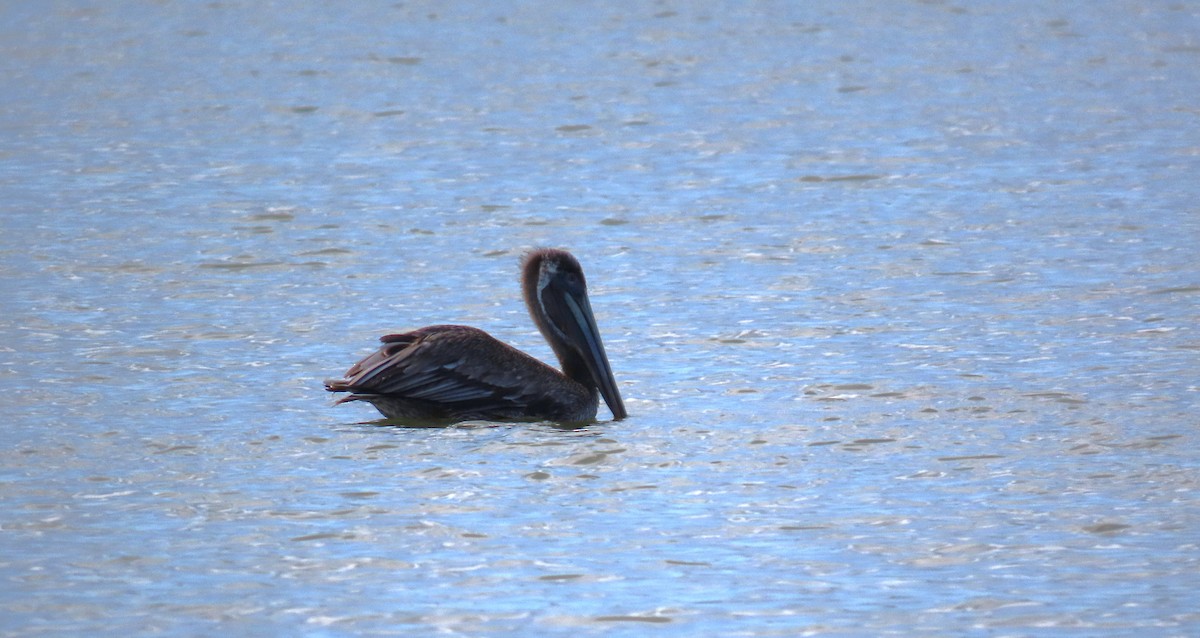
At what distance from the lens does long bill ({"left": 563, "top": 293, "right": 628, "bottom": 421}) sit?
28.4 feet

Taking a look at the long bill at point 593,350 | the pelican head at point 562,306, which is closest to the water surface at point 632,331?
the long bill at point 593,350

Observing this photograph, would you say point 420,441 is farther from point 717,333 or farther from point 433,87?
point 433,87

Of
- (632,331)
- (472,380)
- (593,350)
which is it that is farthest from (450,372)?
(632,331)

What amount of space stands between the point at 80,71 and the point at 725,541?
15.1 meters

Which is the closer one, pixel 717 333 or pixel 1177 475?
pixel 1177 475

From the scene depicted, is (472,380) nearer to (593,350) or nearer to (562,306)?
(593,350)


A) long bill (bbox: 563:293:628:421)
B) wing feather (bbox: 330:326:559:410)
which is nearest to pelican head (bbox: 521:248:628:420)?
long bill (bbox: 563:293:628:421)

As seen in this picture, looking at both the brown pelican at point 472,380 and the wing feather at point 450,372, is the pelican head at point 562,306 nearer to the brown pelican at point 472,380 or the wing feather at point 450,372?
the brown pelican at point 472,380

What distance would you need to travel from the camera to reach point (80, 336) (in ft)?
33.2

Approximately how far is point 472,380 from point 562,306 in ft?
2.55

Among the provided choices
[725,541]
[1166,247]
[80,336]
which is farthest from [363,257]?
[725,541]

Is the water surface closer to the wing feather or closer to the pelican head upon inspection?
the wing feather

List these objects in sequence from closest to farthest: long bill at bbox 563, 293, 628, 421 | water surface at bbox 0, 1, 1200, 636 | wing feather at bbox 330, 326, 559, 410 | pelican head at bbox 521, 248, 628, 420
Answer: water surface at bbox 0, 1, 1200, 636, wing feather at bbox 330, 326, 559, 410, long bill at bbox 563, 293, 628, 421, pelican head at bbox 521, 248, 628, 420

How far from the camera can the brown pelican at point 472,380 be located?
8383 millimetres
